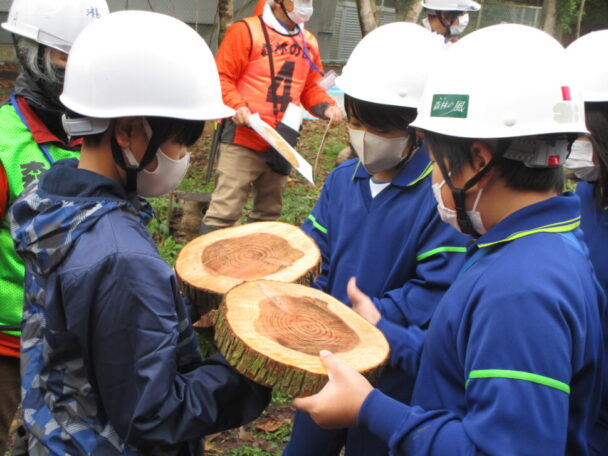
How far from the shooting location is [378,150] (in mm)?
2494

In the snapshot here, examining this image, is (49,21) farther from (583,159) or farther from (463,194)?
(583,159)

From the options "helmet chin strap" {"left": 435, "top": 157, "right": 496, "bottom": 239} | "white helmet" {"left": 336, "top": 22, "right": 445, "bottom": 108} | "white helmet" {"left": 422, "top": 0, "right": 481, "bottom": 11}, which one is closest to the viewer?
"helmet chin strap" {"left": 435, "top": 157, "right": 496, "bottom": 239}

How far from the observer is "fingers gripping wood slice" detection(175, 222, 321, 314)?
238 centimetres

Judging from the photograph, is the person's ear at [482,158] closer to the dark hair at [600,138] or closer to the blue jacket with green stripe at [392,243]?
the blue jacket with green stripe at [392,243]

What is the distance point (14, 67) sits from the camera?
11.3 meters

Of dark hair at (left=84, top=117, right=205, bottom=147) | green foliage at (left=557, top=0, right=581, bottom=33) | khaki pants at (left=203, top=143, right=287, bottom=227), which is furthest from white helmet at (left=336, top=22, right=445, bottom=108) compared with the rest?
green foliage at (left=557, top=0, right=581, bottom=33)

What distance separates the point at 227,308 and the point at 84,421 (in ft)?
1.83

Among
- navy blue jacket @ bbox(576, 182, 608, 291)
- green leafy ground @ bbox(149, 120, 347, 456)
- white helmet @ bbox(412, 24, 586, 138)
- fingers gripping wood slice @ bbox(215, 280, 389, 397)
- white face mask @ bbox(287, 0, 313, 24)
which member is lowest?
green leafy ground @ bbox(149, 120, 347, 456)

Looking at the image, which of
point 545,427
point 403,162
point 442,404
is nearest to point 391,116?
point 403,162

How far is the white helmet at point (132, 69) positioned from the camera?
176 centimetres

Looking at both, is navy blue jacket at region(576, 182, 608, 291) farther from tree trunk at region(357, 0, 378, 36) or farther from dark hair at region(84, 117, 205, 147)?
tree trunk at region(357, 0, 378, 36)

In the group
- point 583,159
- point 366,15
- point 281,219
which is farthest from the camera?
point 366,15

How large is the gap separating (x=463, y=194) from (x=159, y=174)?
0.94 metres

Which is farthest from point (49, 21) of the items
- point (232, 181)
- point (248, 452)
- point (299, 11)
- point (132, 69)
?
point (299, 11)
